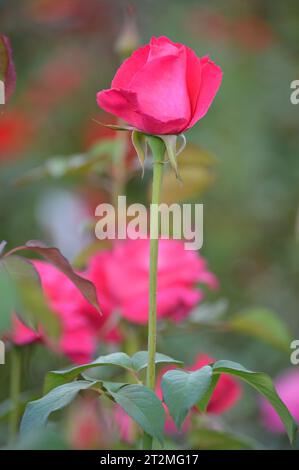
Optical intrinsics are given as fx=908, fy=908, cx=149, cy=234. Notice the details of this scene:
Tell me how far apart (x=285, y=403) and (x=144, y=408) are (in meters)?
0.59

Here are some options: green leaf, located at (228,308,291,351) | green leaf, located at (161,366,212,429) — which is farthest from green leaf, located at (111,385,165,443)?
green leaf, located at (228,308,291,351)

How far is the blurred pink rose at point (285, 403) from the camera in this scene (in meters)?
1.06

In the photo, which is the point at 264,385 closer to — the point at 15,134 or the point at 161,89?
the point at 161,89

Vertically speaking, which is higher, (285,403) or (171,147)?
(171,147)

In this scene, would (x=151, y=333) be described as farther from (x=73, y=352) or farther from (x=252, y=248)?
(x=252, y=248)

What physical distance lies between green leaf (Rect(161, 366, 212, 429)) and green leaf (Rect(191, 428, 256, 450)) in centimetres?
23

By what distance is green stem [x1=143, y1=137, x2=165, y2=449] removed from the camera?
0.50m

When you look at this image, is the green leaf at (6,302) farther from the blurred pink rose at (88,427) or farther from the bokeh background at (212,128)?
the bokeh background at (212,128)

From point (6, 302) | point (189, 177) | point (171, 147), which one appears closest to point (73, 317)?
point (189, 177)

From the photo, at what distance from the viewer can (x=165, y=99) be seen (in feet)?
1.68

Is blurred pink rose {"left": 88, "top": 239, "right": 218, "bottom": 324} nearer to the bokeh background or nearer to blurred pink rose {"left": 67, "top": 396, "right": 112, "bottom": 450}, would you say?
blurred pink rose {"left": 67, "top": 396, "right": 112, "bottom": 450}

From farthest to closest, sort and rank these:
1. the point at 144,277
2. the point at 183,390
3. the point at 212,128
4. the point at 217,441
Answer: the point at 212,128, the point at 144,277, the point at 217,441, the point at 183,390

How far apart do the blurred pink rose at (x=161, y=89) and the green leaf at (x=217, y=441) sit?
0.28m

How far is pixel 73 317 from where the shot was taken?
777mm
